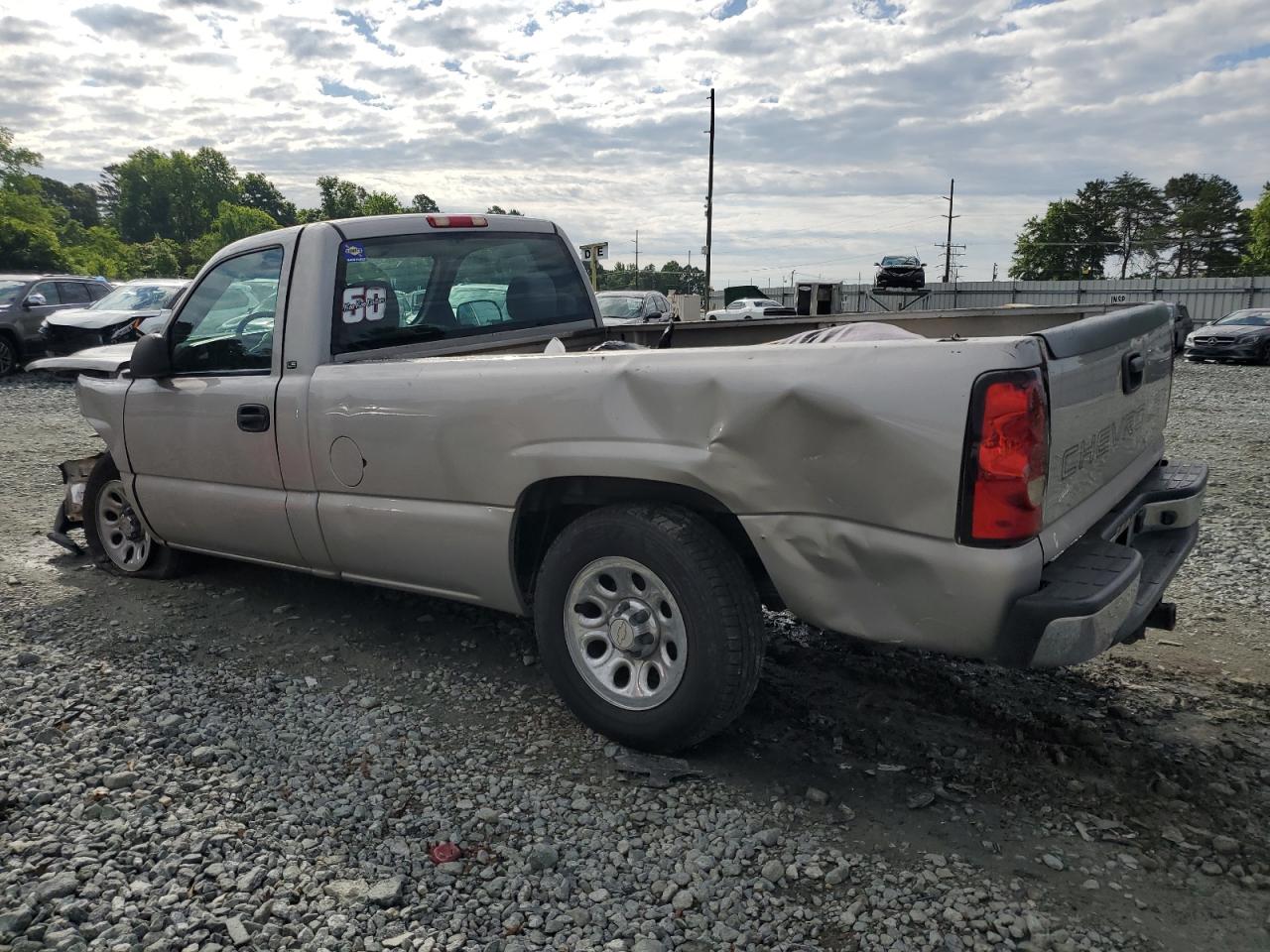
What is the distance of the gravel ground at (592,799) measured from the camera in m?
2.35

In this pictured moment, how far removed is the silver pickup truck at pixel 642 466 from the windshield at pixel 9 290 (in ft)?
44.9

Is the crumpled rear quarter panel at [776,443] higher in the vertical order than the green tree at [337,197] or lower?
lower

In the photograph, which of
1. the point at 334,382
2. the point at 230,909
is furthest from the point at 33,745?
the point at 334,382

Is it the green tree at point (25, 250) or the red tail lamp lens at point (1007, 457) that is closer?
the red tail lamp lens at point (1007, 457)

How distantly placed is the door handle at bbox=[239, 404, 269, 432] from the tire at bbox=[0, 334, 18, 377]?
14585 millimetres

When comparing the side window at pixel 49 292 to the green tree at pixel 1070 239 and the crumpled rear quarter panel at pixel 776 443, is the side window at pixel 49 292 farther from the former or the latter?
the green tree at pixel 1070 239

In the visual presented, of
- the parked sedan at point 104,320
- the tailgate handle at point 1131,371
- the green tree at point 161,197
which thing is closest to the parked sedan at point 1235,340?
the tailgate handle at point 1131,371

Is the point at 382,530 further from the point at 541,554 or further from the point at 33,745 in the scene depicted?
the point at 33,745

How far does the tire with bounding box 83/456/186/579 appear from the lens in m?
5.14

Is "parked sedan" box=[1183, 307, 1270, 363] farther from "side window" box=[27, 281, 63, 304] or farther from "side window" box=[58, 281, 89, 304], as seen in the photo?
"side window" box=[27, 281, 63, 304]

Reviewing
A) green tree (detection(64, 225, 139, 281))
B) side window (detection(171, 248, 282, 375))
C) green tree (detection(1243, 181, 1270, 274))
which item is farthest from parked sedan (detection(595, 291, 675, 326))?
green tree (detection(64, 225, 139, 281))

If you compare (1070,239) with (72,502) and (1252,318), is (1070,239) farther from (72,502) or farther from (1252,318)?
(72,502)

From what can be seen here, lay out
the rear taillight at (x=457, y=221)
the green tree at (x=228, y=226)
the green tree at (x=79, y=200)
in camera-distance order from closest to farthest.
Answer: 1. the rear taillight at (x=457, y=221)
2. the green tree at (x=228, y=226)
3. the green tree at (x=79, y=200)

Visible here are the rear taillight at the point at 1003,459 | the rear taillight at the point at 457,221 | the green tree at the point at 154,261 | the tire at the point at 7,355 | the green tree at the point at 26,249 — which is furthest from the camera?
the green tree at the point at 154,261
